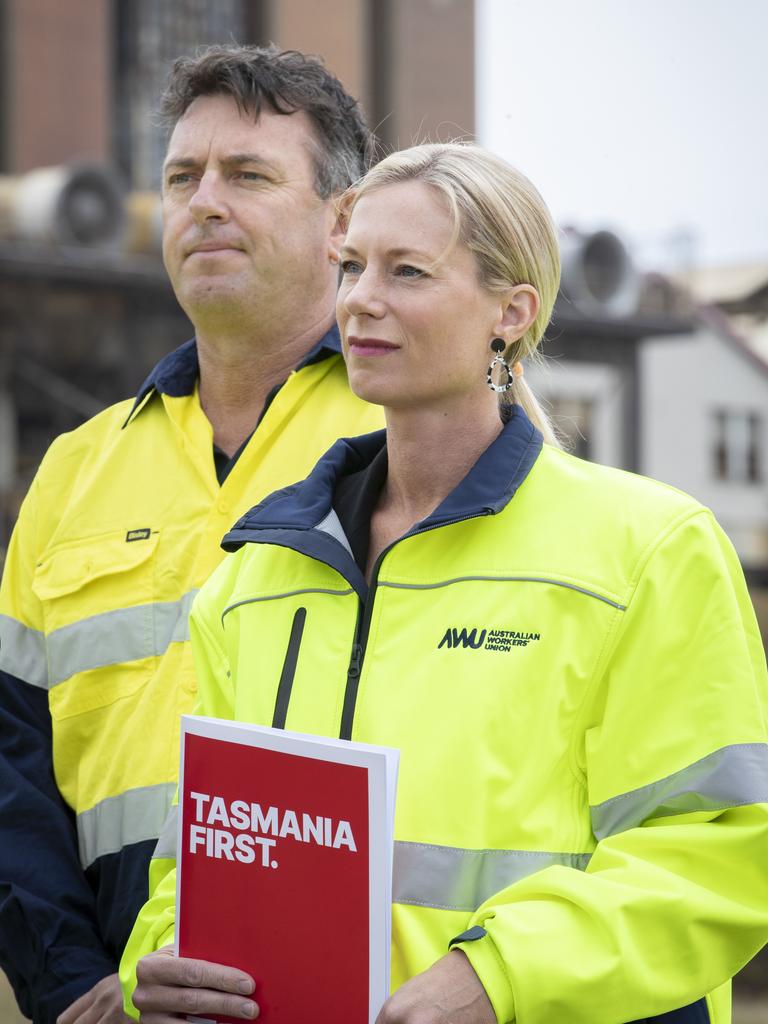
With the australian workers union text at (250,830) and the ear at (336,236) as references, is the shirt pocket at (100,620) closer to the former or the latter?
the ear at (336,236)

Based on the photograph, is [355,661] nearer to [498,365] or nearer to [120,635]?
[498,365]

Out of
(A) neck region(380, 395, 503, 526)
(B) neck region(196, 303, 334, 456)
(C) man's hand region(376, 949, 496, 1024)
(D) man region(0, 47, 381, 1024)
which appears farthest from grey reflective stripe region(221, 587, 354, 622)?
(B) neck region(196, 303, 334, 456)

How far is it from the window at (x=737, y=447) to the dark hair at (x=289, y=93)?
33.4 m

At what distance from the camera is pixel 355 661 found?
230 cm

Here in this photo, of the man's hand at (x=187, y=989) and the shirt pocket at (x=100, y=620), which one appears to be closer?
the man's hand at (x=187, y=989)

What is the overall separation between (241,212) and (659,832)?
162 centimetres

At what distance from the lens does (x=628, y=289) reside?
2577cm

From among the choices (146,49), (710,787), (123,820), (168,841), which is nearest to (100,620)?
(123,820)

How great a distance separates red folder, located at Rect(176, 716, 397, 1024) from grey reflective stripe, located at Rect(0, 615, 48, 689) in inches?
40.2

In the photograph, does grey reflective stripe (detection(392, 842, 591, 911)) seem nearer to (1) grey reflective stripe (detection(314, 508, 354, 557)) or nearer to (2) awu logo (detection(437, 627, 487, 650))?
(2) awu logo (detection(437, 627, 487, 650))

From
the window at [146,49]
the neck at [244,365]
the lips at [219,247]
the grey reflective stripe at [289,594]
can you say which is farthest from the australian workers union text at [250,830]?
the window at [146,49]

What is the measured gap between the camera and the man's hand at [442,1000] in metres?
1.97

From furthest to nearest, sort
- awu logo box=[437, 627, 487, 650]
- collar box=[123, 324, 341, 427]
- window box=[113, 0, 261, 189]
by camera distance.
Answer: window box=[113, 0, 261, 189] → collar box=[123, 324, 341, 427] → awu logo box=[437, 627, 487, 650]

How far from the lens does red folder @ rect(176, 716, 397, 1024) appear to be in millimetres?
2068
